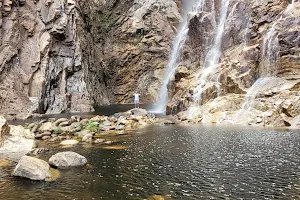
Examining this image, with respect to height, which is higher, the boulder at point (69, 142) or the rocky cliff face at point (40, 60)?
the rocky cliff face at point (40, 60)

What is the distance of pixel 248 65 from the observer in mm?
39438

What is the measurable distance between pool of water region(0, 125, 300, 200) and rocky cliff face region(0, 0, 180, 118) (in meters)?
31.5

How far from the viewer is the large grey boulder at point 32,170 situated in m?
14.1

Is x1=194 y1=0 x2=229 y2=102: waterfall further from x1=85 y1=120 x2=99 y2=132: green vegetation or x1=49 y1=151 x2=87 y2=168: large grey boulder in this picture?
x1=49 y1=151 x2=87 y2=168: large grey boulder

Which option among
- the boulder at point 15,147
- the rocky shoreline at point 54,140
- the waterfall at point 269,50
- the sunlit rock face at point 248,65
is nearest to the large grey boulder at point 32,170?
the rocky shoreline at point 54,140

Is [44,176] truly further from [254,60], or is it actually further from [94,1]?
[94,1]

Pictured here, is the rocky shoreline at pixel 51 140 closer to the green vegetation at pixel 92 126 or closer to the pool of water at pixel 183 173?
the green vegetation at pixel 92 126

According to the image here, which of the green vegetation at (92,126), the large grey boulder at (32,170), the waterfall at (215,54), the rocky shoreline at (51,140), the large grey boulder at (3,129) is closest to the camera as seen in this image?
the large grey boulder at (32,170)

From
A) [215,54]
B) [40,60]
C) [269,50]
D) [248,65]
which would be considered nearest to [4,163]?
[248,65]

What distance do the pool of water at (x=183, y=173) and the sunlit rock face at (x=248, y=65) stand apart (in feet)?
36.2

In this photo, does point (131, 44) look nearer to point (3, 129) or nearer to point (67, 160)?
point (3, 129)

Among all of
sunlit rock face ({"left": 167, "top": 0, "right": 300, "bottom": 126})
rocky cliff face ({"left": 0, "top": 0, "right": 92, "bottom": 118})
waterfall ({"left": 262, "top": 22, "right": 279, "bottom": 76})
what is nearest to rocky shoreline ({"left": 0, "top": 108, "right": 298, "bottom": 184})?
sunlit rock face ({"left": 167, "top": 0, "right": 300, "bottom": 126})

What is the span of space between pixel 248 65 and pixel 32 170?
106ft

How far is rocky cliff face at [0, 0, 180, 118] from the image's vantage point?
50.0m
